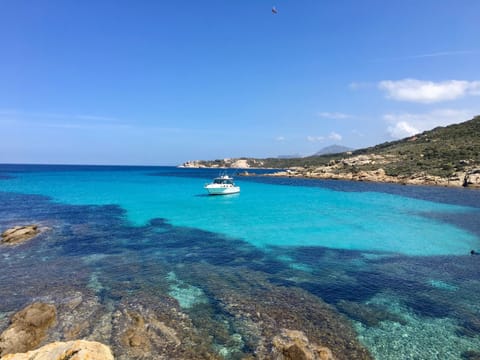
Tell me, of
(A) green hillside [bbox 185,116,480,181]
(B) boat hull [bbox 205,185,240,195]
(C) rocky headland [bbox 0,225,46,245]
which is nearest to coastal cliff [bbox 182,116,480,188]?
(A) green hillside [bbox 185,116,480,181]

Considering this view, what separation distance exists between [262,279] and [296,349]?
6.02m

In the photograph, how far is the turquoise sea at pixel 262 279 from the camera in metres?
10.4

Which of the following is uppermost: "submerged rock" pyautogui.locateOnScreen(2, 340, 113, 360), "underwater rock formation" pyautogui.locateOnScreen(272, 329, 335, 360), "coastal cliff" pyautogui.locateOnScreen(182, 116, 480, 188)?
"coastal cliff" pyautogui.locateOnScreen(182, 116, 480, 188)

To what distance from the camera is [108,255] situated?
19016 millimetres

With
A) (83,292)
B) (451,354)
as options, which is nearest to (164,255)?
(83,292)

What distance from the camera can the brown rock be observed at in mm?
9258

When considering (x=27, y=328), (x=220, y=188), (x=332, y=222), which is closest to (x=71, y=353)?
(x=27, y=328)

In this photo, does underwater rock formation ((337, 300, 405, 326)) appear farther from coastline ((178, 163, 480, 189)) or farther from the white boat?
coastline ((178, 163, 480, 189))

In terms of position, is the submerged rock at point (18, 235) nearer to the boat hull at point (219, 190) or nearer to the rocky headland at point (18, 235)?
the rocky headland at point (18, 235)

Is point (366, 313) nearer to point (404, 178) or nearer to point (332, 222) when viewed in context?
point (332, 222)

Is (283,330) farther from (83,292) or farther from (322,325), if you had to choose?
(83,292)

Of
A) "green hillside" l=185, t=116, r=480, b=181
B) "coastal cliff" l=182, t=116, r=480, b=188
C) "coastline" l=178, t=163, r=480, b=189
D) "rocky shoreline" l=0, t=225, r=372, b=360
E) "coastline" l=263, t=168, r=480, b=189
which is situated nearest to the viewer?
"rocky shoreline" l=0, t=225, r=372, b=360

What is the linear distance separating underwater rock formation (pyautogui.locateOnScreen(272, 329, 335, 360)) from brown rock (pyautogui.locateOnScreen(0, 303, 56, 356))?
7683 millimetres

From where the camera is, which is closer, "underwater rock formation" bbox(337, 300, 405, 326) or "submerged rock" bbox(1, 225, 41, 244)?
"underwater rock formation" bbox(337, 300, 405, 326)
